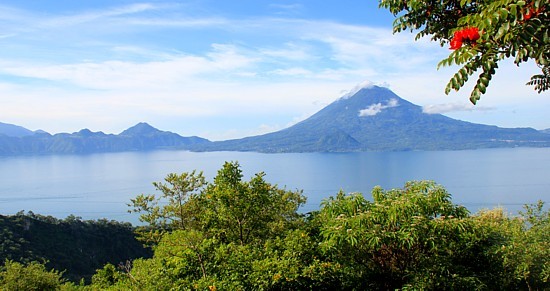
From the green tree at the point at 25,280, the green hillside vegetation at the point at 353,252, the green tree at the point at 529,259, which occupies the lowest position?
the green tree at the point at 25,280

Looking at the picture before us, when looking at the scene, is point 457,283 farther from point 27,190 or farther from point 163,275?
point 27,190

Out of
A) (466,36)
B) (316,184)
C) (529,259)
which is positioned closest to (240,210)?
(529,259)

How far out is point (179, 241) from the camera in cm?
670

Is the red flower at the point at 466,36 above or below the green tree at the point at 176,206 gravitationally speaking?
above

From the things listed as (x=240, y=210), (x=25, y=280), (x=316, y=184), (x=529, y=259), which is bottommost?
(x=316, y=184)

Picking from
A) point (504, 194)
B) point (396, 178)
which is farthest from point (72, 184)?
point (504, 194)

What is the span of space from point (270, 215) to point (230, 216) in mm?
968

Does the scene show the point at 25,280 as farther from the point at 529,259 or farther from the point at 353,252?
the point at 529,259

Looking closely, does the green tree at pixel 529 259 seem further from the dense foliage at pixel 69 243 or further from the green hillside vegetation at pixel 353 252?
the dense foliage at pixel 69 243

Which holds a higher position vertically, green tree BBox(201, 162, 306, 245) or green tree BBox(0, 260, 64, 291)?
green tree BBox(201, 162, 306, 245)

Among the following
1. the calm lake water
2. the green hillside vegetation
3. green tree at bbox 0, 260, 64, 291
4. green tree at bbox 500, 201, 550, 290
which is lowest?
the calm lake water

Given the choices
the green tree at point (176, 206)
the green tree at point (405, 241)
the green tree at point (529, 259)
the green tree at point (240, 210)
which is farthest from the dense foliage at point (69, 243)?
the green tree at point (529, 259)

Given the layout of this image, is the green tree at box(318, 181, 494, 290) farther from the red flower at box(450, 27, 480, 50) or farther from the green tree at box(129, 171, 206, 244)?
the green tree at box(129, 171, 206, 244)

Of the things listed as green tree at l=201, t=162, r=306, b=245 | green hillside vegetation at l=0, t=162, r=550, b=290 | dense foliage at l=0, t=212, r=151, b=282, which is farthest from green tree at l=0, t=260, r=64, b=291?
dense foliage at l=0, t=212, r=151, b=282
